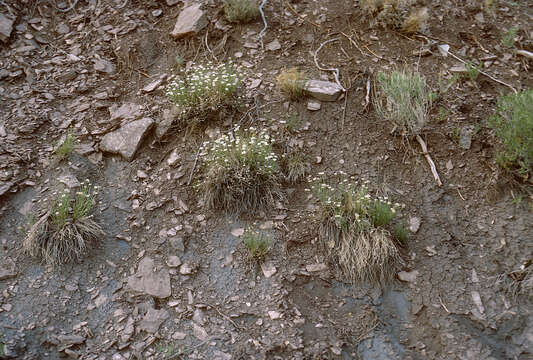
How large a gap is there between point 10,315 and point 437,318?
3274 mm

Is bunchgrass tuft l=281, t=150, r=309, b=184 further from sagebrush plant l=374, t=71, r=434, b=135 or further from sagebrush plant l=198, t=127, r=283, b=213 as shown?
sagebrush plant l=374, t=71, r=434, b=135

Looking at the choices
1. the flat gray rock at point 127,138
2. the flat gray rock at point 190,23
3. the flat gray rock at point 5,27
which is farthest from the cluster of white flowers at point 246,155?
the flat gray rock at point 5,27

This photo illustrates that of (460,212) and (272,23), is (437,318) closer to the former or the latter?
(460,212)

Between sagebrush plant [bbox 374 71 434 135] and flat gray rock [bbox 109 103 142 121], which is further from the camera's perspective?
flat gray rock [bbox 109 103 142 121]

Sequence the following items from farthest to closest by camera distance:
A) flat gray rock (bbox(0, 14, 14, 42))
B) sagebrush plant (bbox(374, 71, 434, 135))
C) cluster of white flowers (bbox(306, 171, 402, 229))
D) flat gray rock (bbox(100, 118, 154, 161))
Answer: flat gray rock (bbox(0, 14, 14, 42)), flat gray rock (bbox(100, 118, 154, 161)), sagebrush plant (bbox(374, 71, 434, 135)), cluster of white flowers (bbox(306, 171, 402, 229))

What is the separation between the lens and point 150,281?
12.9 feet

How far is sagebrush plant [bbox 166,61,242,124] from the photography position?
463cm

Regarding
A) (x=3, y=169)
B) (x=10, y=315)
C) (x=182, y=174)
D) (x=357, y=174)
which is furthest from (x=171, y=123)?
(x=10, y=315)

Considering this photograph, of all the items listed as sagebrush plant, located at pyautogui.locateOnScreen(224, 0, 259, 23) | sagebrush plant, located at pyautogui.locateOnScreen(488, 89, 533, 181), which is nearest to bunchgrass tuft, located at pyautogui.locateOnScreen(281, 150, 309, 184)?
sagebrush plant, located at pyautogui.locateOnScreen(488, 89, 533, 181)

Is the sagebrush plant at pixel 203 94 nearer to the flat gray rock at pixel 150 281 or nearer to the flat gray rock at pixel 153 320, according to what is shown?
the flat gray rock at pixel 150 281

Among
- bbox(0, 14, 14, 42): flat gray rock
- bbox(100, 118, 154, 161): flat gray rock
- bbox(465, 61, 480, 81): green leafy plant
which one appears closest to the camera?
bbox(100, 118, 154, 161): flat gray rock

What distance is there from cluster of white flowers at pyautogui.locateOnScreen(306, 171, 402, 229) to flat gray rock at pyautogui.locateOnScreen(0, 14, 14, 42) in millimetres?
3851

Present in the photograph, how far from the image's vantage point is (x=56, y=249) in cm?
392

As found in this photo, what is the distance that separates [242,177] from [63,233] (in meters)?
1.55
